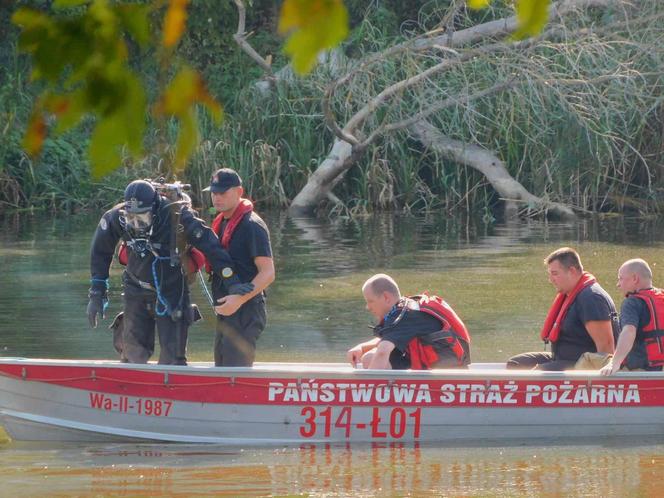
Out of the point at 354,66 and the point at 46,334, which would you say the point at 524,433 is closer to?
the point at 46,334

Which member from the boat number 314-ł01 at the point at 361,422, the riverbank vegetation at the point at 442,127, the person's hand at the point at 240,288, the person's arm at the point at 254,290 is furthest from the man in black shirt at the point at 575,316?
the riverbank vegetation at the point at 442,127

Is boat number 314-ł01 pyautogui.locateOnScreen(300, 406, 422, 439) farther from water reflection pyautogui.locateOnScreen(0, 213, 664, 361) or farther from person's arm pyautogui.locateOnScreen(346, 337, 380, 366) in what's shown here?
water reflection pyautogui.locateOnScreen(0, 213, 664, 361)

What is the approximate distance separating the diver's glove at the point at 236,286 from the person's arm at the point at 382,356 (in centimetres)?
84

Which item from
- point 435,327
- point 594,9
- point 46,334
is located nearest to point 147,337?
point 435,327

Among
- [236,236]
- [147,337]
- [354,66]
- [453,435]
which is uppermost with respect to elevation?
[354,66]

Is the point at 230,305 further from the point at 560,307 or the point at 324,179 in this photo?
the point at 324,179

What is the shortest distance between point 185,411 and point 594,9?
661 inches

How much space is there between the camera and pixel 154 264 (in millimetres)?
7785

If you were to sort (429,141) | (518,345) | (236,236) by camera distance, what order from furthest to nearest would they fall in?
(429,141) < (518,345) < (236,236)

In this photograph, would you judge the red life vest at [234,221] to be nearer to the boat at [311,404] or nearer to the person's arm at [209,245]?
the person's arm at [209,245]

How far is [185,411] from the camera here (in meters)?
8.02

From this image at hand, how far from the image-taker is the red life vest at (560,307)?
799cm

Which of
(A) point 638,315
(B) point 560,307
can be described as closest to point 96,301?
(B) point 560,307

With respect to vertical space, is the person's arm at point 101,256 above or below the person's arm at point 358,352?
above
